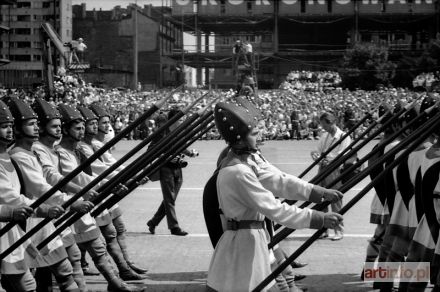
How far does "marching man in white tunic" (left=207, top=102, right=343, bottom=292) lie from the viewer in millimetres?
5270

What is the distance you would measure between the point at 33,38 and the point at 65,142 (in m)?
80.5

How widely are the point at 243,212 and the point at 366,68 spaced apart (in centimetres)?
5847

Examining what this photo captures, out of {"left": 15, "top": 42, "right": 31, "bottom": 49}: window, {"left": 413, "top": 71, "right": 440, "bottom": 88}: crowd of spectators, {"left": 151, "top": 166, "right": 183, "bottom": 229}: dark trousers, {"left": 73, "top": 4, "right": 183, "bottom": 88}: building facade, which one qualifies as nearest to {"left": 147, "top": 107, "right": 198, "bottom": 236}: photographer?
{"left": 151, "top": 166, "right": 183, "bottom": 229}: dark trousers

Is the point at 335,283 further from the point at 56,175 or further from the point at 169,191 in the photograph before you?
the point at 169,191

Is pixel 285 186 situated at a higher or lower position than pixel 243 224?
higher

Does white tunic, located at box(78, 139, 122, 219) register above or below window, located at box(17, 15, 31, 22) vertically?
A: below

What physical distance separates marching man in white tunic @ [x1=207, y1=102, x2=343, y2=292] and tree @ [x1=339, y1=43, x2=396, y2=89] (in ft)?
190

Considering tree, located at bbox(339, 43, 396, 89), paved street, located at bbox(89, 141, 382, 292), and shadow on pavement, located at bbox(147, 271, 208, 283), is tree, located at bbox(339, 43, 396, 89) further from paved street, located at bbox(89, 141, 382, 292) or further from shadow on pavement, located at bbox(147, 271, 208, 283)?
shadow on pavement, located at bbox(147, 271, 208, 283)

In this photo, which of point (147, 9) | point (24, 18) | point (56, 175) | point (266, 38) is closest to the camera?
point (56, 175)

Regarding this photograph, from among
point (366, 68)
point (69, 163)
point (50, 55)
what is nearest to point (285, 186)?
point (69, 163)

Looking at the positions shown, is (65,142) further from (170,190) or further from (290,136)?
(290,136)

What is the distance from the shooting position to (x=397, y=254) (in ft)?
23.9

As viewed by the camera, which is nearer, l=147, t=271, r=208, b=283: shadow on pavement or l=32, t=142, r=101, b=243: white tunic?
l=32, t=142, r=101, b=243: white tunic

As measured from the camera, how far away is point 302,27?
8031 centimetres
